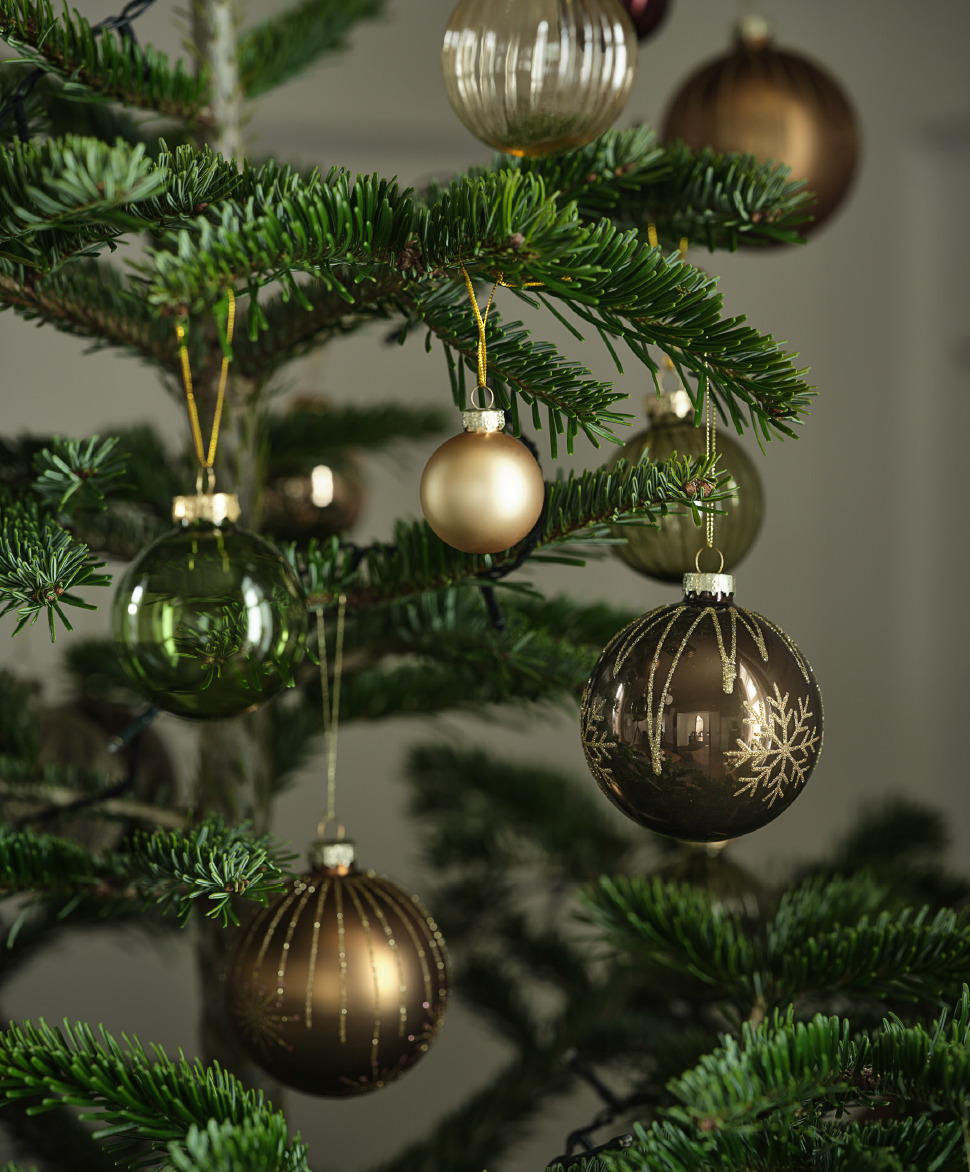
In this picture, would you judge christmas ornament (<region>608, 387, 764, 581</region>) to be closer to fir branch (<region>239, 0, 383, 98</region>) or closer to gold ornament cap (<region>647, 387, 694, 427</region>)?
gold ornament cap (<region>647, 387, 694, 427</region>)

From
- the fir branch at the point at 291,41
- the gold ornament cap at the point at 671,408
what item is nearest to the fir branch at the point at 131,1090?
the gold ornament cap at the point at 671,408

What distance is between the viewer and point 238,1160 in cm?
36

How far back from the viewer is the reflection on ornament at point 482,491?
0.43m

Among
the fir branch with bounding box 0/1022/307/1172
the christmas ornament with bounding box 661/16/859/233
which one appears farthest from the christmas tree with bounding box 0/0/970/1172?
the christmas ornament with bounding box 661/16/859/233

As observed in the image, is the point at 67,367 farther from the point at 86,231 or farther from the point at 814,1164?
the point at 814,1164

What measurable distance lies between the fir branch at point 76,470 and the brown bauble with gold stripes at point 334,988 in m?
0.20

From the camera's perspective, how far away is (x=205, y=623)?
43 centimetres

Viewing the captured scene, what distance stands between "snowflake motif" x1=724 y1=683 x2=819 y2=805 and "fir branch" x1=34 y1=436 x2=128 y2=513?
0.29 meters

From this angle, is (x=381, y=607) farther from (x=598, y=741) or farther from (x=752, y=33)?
(x=752, y=33)

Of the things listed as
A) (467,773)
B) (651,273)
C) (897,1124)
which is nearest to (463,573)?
(651,273)

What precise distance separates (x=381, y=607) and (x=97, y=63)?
0.28m

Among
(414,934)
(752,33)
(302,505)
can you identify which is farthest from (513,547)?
(752,33)

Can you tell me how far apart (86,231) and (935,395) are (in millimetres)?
1299

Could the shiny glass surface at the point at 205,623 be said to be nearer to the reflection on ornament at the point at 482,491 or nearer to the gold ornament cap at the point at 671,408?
the reflection on ornament at the point at 482,491
